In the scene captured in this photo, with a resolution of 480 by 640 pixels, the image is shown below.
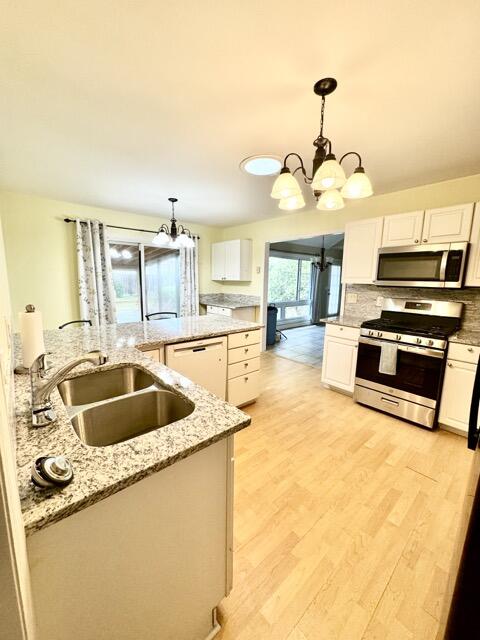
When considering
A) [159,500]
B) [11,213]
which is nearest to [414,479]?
[159,500]

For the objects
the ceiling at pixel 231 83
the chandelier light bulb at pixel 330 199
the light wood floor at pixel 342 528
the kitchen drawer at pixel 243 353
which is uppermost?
the ceiling at pixel 231 83

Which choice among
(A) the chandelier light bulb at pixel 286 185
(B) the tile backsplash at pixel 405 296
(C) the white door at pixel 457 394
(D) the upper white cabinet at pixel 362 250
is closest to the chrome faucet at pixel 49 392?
(A) the chandelier light bulb at pixel 286 185

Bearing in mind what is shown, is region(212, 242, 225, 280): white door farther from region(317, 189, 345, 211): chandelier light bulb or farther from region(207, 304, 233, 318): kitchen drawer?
region(317, 189, 345, 211): chandelier light bulb

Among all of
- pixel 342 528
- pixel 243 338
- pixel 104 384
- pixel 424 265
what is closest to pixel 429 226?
pixel 424 265

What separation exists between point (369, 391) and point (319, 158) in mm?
2340

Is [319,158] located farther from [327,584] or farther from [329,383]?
[329,383]

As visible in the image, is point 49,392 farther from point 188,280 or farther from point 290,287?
point 290,287

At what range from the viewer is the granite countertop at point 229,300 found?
4.75 metres

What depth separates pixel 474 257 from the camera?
2.31 metres

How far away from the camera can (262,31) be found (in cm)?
110

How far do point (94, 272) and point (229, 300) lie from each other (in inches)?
96.6

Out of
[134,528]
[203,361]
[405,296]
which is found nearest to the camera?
[134,528]

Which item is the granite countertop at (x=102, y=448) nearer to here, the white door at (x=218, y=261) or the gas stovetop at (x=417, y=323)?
the gas stovetop at (x=417, y=323)

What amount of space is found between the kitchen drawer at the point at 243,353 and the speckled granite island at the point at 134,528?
1437 millimetres
